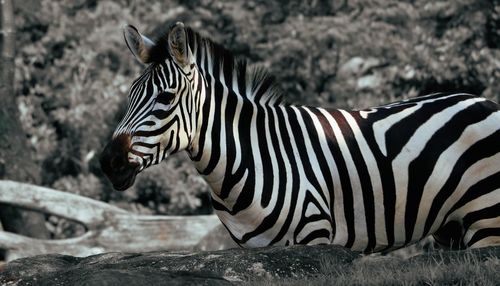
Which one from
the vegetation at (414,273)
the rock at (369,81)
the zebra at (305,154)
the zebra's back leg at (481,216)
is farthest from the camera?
the rock at (369,81)

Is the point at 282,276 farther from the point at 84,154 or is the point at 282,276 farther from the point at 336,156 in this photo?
the point at 84,154

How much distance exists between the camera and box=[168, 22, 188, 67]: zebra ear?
24.1 ft

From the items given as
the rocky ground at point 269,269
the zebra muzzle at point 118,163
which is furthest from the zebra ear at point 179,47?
the rocky ground at point 269,269

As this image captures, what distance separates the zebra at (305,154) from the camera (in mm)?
7297

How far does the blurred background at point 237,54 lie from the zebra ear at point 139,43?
9481 mm

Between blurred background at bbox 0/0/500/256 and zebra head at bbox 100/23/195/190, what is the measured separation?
9.72 metres

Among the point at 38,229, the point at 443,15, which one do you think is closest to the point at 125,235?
the point at 38,229

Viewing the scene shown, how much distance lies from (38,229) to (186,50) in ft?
24.5

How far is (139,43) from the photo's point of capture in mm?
7590

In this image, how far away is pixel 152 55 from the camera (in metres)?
7.56

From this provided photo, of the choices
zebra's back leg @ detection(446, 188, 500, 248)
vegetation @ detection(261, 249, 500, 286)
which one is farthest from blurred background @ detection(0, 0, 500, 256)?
vegetation @ detection(261, 249, 500, 286)

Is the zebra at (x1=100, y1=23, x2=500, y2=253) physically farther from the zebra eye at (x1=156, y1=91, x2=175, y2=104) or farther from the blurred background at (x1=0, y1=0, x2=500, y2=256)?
the blurred background at (x1=0, y1=0, x2=500, y2=256)

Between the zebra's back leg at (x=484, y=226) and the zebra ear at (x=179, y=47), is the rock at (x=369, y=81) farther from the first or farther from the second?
the zebra ear at (x=179, y=47)

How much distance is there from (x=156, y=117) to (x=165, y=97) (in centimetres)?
17
